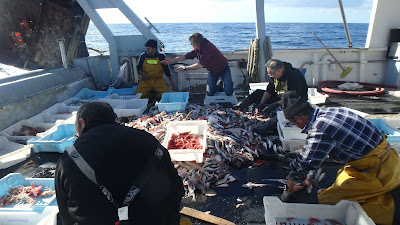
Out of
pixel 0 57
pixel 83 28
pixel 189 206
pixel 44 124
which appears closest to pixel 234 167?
pixel 189 206

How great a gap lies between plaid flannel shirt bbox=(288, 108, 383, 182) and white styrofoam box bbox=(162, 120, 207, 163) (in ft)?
5.82

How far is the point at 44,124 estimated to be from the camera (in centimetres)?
594

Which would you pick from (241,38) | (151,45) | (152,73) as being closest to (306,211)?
(152,73)

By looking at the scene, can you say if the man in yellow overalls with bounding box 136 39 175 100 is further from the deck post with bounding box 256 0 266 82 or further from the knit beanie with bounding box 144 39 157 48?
the deck post with bounding box 256 0 266 82

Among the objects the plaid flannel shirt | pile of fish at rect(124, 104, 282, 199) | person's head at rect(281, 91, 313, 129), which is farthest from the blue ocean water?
the plaid flannel shirt

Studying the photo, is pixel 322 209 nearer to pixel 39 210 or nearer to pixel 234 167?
pixel 234 167

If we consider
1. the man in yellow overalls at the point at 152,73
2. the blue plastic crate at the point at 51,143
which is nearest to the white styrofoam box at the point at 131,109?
the man in yellow overalls at the point at 152,73

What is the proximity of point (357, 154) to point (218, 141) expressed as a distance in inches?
95.2

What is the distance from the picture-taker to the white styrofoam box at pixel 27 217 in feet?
9.46

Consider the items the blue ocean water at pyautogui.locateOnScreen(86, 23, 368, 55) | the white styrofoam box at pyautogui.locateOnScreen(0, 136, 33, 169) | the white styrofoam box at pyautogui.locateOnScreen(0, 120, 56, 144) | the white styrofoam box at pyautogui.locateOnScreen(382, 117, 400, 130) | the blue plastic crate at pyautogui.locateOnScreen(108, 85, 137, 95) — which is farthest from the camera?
the blue ocean water at pyautogui.locateOnScreen(86, 23, 368, 55)

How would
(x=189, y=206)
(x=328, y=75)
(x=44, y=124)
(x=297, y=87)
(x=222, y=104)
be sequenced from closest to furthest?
(x=189, y=206) → (x=297, y=87) → (x=44, y=124) → (x=222, y=104) → (x=328, y=75)

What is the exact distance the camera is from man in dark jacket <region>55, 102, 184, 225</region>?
1.87m

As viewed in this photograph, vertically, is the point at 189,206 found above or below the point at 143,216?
below

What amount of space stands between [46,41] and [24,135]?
549 cm
